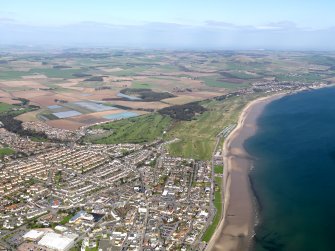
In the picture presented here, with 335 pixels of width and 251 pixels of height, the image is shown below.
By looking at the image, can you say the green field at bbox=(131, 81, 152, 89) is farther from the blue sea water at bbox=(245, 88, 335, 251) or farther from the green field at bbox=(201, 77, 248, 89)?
the blue sea water at bbox=(245, 88, 335, 251)

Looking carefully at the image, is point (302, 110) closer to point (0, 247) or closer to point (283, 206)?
point (283, 206)

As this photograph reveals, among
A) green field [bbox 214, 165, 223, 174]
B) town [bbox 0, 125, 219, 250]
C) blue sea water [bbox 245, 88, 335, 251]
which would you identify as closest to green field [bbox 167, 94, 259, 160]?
town [bbox 0, 125, 219, 250]

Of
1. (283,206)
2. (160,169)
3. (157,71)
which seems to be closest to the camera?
(283,206)

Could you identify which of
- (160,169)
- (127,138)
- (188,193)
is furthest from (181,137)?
(188,193)

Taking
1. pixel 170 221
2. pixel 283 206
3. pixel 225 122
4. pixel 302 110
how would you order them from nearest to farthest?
1. pixel 170 221
2. pixel 283 206
3. pixel 225 122
4. pixel 302 110

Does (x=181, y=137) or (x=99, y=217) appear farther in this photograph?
(x=181, y=137)

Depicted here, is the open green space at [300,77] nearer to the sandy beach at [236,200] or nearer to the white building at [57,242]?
the sandy beach at [236,200]

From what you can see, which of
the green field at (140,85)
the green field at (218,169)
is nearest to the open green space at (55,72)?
the green field at (140,85)

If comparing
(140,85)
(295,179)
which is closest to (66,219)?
(295,179)
